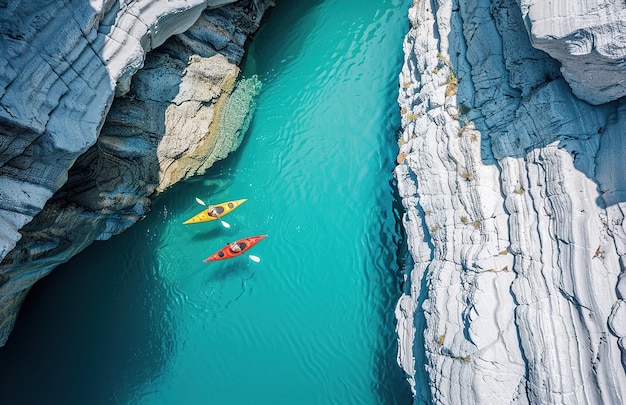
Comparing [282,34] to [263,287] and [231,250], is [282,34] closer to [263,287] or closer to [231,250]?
[231,250]

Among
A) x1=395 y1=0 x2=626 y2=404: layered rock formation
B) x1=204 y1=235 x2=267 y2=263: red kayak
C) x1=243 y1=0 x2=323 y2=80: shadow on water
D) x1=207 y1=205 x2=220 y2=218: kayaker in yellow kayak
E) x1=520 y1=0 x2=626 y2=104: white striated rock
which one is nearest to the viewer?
x1=520 y1=0 x2=626 y2=104: white striated rock

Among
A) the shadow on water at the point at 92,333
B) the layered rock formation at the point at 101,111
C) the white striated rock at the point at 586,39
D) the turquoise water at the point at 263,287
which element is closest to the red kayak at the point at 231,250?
the turquoise water at the point at 263,287

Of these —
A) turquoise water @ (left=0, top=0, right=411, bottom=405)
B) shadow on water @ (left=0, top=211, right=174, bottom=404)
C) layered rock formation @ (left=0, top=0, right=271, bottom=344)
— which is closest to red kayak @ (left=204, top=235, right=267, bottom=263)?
turquoise water @ (left=0, top=0, right=411, bottom=405)

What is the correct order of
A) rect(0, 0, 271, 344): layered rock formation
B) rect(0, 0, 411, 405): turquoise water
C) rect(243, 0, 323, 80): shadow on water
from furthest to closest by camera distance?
1. rect(243, 0, 323, 80): shadow on water
2. rect(0, 0, 411, 405): turquoise water
3. rect(0, 0, 271, 344): layered rock formation

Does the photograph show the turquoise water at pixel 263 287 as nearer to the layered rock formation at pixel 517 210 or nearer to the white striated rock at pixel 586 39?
the layered rock formation at pixel 517 210

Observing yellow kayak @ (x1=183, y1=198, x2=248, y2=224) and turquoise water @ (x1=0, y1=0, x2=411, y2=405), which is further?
yellow kayak @ (x1=183, y1=198, x2=248, y2=224)

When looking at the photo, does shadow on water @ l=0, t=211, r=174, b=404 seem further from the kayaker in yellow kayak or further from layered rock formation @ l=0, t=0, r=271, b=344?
the kayaker in yellow kayak

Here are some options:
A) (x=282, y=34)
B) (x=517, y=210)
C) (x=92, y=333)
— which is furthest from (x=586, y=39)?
(x=92, y=333)
